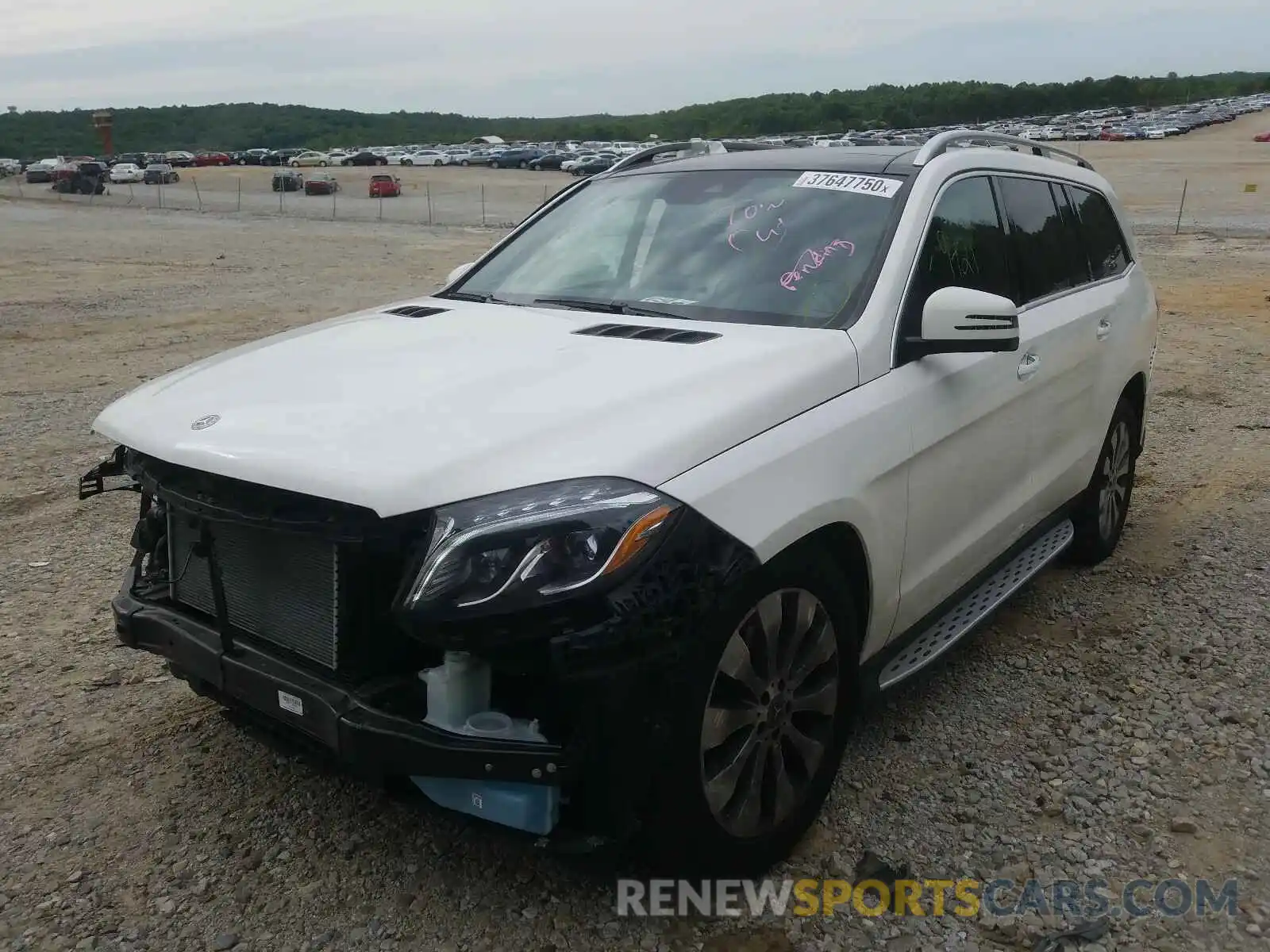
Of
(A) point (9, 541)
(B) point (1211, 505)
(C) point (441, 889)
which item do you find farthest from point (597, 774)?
(B) point (1211, 505)

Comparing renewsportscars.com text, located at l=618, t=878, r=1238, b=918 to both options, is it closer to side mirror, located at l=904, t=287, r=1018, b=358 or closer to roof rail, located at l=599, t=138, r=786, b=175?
side mirror, located at l=904, t=287, r=1018, b=358

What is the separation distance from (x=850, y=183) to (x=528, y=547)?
2041 millimetres

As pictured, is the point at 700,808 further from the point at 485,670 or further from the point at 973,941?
the point at 973,941

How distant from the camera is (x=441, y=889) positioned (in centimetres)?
283

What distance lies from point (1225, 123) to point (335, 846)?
10653 cm

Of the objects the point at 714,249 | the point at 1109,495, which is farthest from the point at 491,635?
the point at 1109,495

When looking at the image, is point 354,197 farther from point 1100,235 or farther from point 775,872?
point 775,872

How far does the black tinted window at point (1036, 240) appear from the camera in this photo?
163 inches

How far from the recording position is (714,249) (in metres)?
3.65

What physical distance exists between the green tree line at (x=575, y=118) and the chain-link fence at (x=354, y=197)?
26.0 m

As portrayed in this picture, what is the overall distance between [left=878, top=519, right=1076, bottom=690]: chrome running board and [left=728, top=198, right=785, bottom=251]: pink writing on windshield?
1.38 m

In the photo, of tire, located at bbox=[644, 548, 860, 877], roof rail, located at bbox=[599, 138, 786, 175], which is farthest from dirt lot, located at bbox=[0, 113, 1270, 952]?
roof rail, located at bbox=[599, 138, 786, 175]

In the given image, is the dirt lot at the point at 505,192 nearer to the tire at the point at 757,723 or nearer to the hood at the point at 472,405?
the hood at the point at 472,405

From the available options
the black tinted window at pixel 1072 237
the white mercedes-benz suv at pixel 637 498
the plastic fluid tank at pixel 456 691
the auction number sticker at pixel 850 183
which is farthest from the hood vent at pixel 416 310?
the black tinted window at pixel 1072 237
